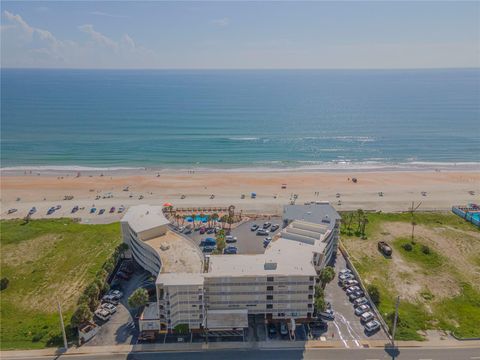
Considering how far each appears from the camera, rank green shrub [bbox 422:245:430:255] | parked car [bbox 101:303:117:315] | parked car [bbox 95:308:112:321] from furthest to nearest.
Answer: green shrub [bbox 422:245:430:255], parked car [bbox 101:303:117:315], parked car [bbox 95:308:112:321]

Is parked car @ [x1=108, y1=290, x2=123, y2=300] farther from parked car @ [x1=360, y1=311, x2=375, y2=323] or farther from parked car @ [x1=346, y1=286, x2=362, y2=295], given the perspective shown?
parked car @ [x1=360, y1=311, x2=375, y2=323]

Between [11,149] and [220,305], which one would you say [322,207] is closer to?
[220,305]

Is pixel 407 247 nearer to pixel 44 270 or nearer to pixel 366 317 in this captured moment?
pixel 366 317

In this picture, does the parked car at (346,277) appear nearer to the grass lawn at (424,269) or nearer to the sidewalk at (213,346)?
the grass lawn at (424,269)

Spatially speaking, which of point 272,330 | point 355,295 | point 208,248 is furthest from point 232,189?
point 272,330

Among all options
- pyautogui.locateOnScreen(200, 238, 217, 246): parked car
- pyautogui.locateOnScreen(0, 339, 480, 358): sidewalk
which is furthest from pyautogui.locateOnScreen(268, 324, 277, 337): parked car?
pyautogui.locateOnScreen(200, 238, 217, 246): parked car
